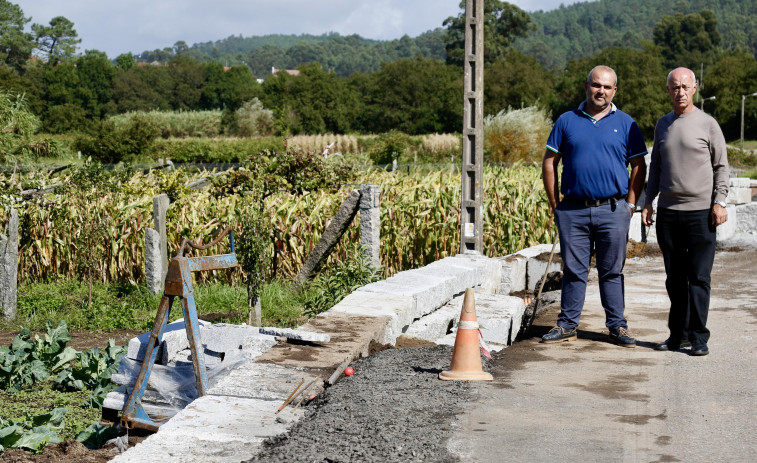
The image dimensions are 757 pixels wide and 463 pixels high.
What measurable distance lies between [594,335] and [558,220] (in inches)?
41.1

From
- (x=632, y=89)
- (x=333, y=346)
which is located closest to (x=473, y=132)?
(x=333, y=346)

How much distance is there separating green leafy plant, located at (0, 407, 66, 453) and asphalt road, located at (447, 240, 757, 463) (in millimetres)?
2398

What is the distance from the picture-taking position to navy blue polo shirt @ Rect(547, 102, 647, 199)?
635 cm

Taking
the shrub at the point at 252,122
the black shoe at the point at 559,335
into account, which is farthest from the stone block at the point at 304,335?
the shrub at the point at 252,122

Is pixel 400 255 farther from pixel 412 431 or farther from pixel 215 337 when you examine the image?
pixel 412 431

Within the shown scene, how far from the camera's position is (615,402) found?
4.99 metres

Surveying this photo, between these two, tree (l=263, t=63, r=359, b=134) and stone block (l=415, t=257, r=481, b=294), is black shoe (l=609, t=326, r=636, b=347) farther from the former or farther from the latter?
tree (l=263, t=63, r=359, b=134)

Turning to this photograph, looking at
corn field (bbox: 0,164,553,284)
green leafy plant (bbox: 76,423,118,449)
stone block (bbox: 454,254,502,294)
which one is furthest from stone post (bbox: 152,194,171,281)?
green leafy plant (bbox: 76,423,118,449)

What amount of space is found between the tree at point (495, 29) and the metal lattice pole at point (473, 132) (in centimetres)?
9367

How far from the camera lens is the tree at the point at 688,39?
4523 inches

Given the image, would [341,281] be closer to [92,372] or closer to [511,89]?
[92,372]

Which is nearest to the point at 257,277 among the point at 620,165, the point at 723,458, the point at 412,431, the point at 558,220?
the point at 558,220

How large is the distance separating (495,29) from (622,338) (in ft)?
356

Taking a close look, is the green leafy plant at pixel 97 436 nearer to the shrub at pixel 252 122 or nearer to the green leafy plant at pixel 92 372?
the green leafy plant at pixel 92 372
